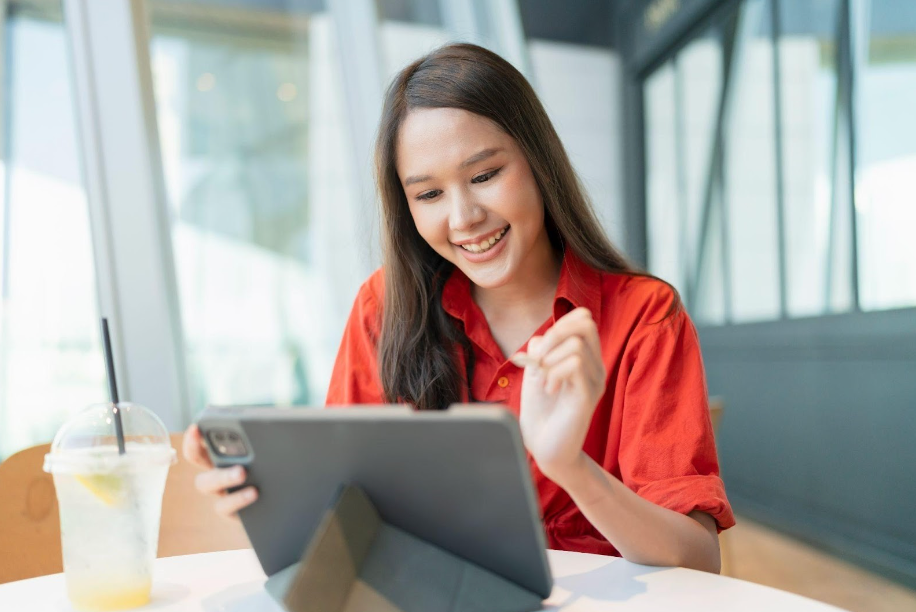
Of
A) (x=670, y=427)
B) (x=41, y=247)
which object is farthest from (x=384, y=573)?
(x=41, y=247)

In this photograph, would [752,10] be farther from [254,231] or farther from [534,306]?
[534,306]

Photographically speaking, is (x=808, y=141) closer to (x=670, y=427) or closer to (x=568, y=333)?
(x=670, y=427)

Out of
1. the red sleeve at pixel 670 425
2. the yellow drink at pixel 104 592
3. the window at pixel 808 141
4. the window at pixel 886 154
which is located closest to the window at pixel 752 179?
the window at pixel 808 141

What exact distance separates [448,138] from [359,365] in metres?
0.45

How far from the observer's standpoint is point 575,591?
2.40 ft

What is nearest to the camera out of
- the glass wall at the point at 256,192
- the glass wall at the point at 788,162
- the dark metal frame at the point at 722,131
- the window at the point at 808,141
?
the glass wall at the point at 256,192

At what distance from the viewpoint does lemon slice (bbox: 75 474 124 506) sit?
2.23ft

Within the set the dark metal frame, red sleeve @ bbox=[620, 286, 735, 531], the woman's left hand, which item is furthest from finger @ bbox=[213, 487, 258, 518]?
the dark metal frame

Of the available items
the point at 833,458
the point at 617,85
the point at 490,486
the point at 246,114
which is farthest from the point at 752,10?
the point at 490,486

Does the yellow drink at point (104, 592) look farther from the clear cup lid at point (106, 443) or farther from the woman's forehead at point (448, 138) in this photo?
the woman's forehead at point (448, 138)

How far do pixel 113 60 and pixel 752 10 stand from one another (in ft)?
10.7

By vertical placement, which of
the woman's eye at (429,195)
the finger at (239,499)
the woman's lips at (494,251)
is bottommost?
the finger at (239,499)

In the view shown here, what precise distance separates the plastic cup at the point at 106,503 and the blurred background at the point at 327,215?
91 centimetres

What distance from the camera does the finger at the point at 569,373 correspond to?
72 centimetres
